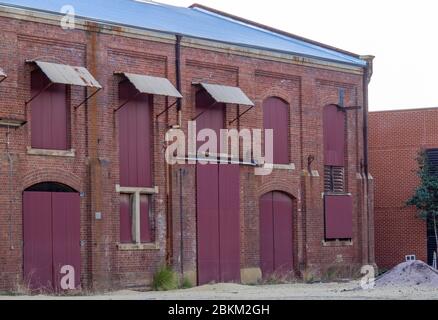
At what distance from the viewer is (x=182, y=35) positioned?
123 ft

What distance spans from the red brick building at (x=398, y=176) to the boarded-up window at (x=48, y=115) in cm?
1915

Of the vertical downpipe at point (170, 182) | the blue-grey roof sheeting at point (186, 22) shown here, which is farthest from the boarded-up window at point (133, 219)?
the blue-grey roof sheeting at point (186, 22)

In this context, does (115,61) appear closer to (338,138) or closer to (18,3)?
(18,3)

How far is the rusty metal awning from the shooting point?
38.0 m

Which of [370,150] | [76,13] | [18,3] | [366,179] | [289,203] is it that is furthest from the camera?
[370,150]

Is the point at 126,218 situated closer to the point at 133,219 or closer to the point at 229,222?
the point at 133,219

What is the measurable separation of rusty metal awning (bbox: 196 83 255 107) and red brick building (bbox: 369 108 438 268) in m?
12.0

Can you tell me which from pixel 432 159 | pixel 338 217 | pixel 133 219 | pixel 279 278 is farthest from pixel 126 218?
pixel 432 159

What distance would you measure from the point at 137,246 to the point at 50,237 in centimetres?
357

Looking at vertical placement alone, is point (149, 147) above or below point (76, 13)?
below

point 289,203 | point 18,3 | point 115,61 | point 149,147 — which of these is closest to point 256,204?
point 289,203

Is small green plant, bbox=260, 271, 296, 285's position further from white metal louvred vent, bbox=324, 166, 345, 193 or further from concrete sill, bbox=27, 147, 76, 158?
concrete sill, bbox=27, 147, 76, 158

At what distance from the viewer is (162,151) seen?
37.0 m

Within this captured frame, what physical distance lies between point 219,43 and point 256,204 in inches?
234
